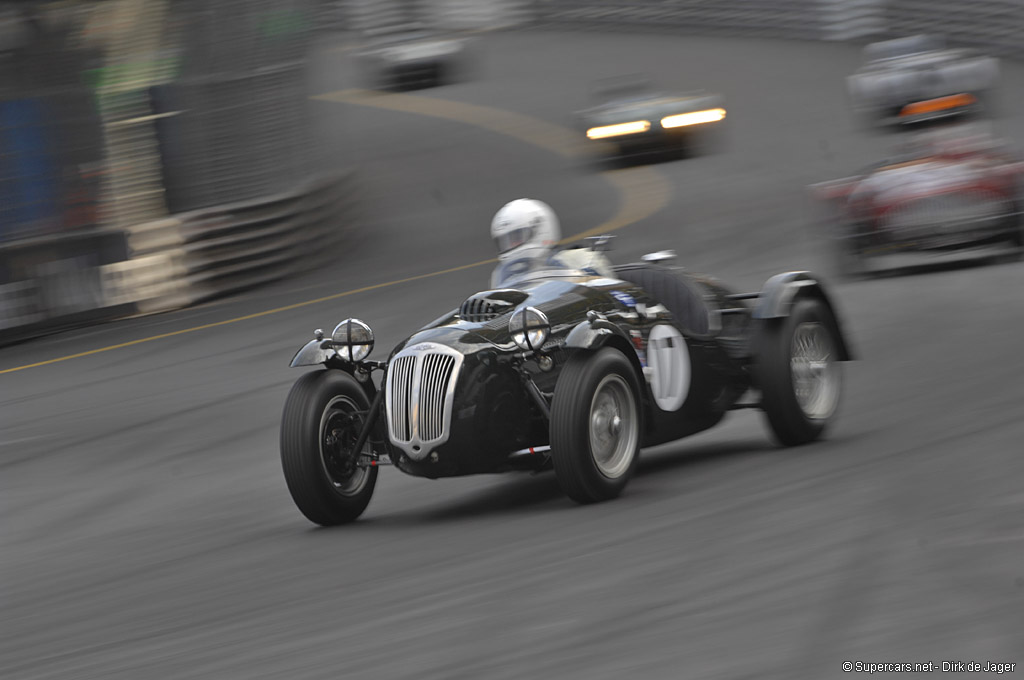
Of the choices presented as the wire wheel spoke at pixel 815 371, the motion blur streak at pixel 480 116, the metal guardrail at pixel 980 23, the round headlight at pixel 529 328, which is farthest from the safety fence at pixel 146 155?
the metal guardrail at pixel 980 23

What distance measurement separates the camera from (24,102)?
1627 cm

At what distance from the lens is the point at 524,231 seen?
7785mm

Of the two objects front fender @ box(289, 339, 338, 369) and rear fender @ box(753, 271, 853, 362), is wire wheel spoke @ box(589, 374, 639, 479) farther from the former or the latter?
front fender @ box(289, 339, 338, 369)

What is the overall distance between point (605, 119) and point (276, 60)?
20.8ft

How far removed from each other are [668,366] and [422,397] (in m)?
1.40

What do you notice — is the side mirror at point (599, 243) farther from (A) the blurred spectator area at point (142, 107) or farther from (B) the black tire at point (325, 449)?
(A) the blurred spectator area at point (142, 107)

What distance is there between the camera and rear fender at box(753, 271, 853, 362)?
789 cm

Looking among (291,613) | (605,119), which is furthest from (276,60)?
(291,613)

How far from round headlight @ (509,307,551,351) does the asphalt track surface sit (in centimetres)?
75

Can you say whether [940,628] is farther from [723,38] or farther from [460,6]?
[460,6]

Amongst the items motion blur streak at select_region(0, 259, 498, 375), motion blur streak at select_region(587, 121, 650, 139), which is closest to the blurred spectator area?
motion blur streak at select_region(0, 259, 498, 375)

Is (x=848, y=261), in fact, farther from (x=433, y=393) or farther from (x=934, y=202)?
(x=433, y=393)

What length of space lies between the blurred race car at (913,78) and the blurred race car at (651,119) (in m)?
2.80

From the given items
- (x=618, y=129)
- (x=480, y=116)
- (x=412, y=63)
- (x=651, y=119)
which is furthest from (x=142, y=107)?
(x=412, y=63)
